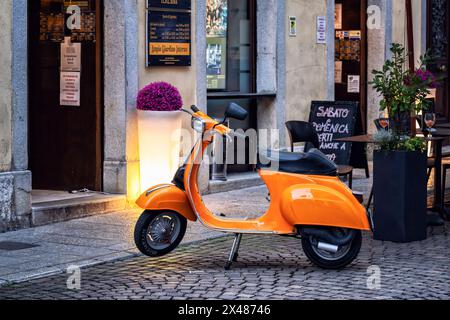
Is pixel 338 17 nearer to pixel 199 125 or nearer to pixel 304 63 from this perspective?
pixel 304 63

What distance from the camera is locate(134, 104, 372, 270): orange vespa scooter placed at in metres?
7.90

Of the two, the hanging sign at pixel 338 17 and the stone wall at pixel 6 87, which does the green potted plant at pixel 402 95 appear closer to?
the stone wall at pixel 6 87

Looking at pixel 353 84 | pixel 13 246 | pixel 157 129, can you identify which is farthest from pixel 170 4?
pixel 353 84

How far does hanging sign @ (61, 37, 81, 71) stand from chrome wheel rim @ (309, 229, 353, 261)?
4.73 m

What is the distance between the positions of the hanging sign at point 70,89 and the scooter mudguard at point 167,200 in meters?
3.80

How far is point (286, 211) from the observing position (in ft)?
26.2

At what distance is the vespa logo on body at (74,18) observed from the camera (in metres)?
11.7

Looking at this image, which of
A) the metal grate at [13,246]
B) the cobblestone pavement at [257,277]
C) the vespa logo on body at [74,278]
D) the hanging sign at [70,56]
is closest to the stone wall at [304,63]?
the hanging sign at [70,56]

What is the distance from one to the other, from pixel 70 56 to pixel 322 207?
4.89 meters

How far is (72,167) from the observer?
39.0 feet

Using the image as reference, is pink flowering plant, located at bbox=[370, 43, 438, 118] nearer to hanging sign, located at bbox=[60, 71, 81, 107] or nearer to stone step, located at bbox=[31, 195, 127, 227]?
stone step, located at bbox=[31, 195, 127, 227]

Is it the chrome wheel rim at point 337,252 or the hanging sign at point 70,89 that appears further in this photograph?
the hanging sign at point 70,89

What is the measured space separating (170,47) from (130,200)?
6.31 ft

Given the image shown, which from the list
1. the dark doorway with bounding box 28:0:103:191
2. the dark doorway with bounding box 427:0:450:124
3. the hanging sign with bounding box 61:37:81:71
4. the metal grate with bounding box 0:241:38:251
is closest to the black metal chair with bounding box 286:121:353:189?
the dark doorway with bounding box 28:0:103:191
